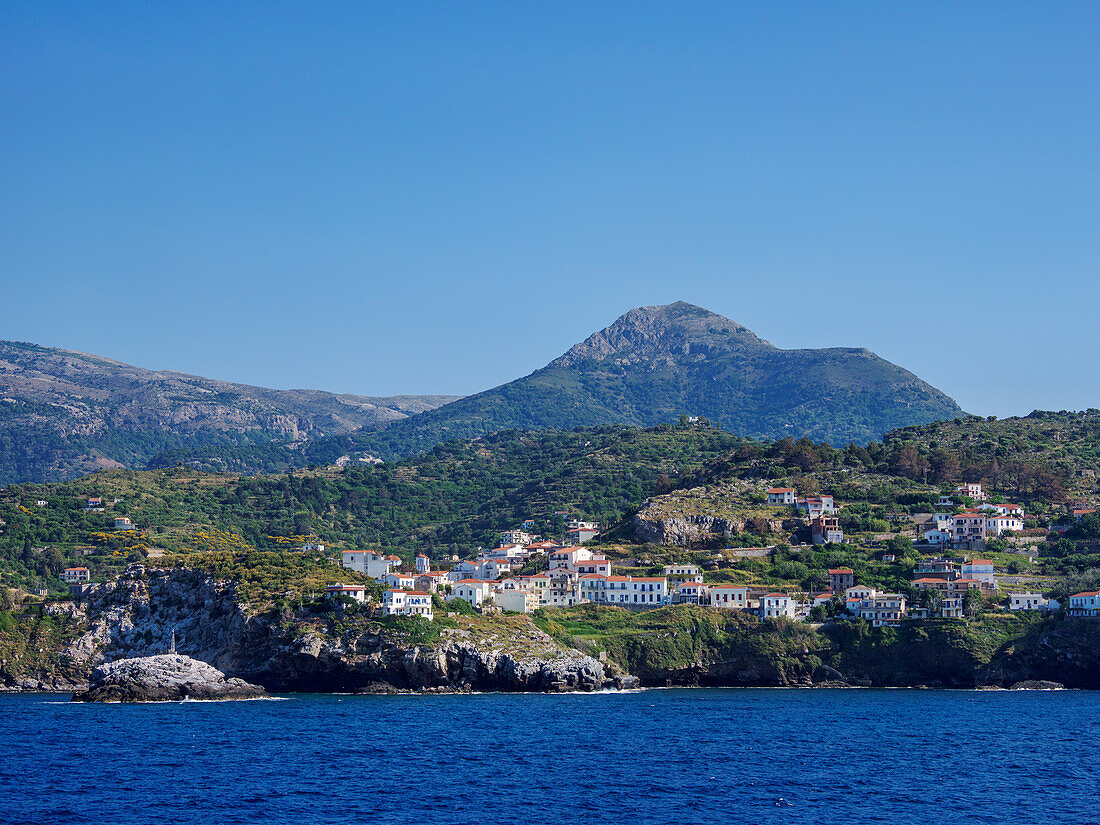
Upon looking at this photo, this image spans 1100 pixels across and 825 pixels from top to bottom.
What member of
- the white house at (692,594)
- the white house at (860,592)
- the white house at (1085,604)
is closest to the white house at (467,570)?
the white house at (692,594)

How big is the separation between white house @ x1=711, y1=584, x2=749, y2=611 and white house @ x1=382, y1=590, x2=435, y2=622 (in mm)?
24488

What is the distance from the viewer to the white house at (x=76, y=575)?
433 feet

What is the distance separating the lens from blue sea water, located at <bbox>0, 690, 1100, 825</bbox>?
51156mm

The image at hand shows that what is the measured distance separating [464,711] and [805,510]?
5835 cm

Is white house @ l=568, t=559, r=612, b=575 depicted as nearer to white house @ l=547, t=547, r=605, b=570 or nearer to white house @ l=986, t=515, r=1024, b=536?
white house @ l=547, t=547, r=605, b=570

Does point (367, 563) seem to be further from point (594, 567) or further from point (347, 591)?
point (347, 591)

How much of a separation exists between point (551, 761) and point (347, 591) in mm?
40892

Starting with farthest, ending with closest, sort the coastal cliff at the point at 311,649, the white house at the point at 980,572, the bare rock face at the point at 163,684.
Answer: the white house at the point at 980,572
the coastal cliff at the point at 311,649
the bare rock face at the point at 163,684

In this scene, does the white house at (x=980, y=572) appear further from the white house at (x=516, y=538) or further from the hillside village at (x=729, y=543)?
the white house at (x=516, y=538)

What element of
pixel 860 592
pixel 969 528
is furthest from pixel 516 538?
pixel 860 592

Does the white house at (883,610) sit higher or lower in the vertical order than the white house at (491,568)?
lower

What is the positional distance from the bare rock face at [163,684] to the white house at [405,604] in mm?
11510

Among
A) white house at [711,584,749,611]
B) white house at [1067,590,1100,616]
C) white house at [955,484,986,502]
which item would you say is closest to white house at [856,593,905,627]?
white house at [711,584,749,611]

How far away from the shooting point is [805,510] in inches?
5103
